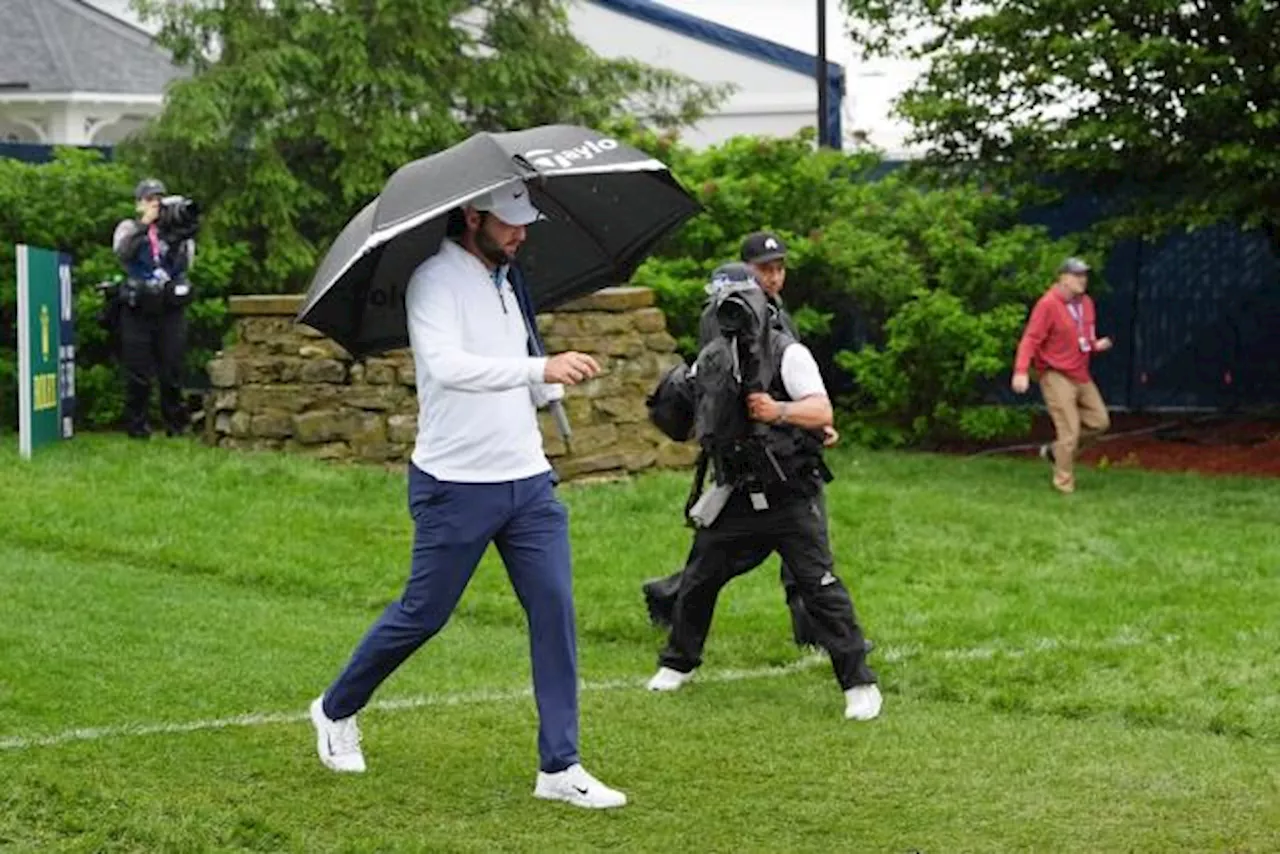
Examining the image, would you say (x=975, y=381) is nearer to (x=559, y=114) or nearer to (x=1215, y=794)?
(x=559, y=114)

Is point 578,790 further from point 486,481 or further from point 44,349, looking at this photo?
point 44,349

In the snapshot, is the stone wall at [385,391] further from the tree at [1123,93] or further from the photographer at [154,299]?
the tree at [1123,93]

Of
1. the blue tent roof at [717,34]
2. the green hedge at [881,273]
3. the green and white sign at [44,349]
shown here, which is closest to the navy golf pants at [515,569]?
the green and white sign at [44,349]

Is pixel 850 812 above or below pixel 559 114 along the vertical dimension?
below

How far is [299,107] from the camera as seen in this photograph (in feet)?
64.6

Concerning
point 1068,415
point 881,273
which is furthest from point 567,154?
point 881,273

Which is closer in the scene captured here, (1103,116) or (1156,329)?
(1103,116)

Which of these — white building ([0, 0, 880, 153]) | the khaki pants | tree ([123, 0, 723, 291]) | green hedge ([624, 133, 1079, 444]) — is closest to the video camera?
tree ([123, 0, 723, 291])

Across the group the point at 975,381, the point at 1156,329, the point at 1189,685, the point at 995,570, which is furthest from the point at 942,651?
the point at 1156,329

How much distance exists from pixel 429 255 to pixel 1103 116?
12286 millimetres

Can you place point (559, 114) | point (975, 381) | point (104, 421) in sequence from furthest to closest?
point (559, 114) < point (975, 381) < point (104, 421)

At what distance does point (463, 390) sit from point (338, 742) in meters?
1.29

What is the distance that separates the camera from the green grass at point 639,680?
7559mm

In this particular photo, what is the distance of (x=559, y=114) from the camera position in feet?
69.5
